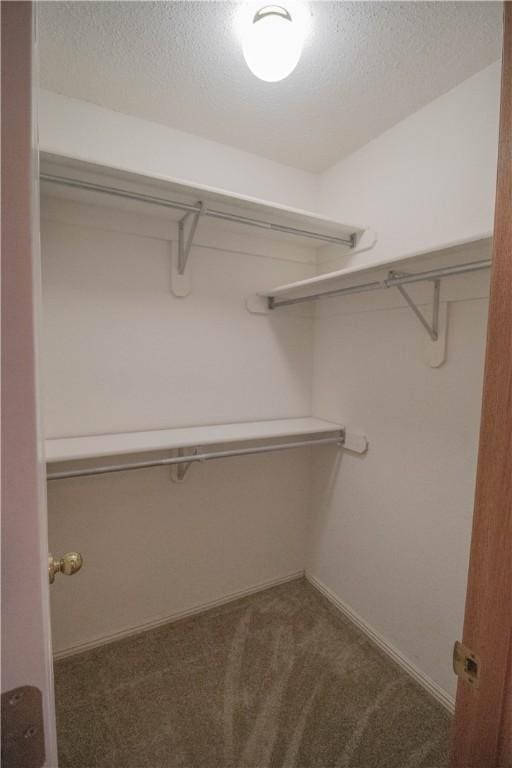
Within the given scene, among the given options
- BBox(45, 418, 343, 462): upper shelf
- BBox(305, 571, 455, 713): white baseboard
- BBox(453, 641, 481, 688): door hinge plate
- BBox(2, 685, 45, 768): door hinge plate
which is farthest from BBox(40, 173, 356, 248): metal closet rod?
BBox(305, 571, 455, 713): white baseboard

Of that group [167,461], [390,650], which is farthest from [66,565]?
[390,650]

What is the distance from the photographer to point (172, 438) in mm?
1611

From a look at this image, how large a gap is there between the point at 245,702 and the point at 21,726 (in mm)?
1472

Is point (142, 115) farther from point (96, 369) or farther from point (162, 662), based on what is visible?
point (162, 662)

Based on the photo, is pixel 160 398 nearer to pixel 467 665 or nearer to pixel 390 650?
pixel 467 665

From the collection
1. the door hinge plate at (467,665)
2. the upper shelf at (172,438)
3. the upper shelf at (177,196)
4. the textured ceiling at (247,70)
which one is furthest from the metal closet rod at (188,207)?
the door hinge plate at (467,665)

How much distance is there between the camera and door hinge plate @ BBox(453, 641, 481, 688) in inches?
23.1

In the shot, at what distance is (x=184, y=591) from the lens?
1.91 m

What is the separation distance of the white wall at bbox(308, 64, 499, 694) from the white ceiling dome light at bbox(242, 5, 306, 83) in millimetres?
732

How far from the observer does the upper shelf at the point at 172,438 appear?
139cm

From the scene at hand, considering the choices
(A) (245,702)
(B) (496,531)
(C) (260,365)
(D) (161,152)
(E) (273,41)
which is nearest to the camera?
(B) (496,531)

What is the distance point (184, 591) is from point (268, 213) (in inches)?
77.0

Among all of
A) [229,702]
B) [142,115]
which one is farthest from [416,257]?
[229,702]

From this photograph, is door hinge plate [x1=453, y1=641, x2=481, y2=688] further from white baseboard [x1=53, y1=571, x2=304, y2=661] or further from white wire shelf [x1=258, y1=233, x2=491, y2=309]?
white baseboard [x1=53, y1=571, x2=304, y2=661]
